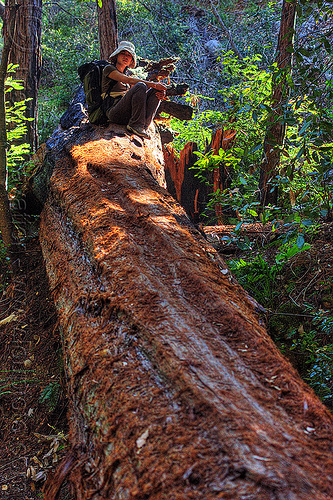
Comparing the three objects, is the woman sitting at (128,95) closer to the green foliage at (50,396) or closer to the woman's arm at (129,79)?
the woman's arm at (129,79)

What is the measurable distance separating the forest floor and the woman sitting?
81.6 inches

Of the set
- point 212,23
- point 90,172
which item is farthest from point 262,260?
point 212,23

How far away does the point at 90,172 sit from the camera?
12.0ft

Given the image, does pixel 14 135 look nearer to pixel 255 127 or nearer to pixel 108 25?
pixel 255 127

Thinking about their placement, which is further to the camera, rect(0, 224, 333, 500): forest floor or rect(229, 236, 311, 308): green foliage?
rect(229, 236, 311, 308): green foliage

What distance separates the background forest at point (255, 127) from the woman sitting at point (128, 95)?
3.59ft

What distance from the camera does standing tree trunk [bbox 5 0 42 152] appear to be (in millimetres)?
6836

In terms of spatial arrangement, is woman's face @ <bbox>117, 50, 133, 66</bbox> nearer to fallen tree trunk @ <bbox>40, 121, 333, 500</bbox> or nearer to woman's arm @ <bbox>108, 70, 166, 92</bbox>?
woman's arm @ <bbox>108, 70, 166, 92</bbox>

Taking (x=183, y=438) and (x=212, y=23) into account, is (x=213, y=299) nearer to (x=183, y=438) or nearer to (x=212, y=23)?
(x=183, y=438)

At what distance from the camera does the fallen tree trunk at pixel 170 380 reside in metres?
1.17

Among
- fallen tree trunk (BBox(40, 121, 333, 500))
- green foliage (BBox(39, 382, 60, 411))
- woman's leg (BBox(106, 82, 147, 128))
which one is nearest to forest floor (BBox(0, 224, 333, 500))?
green foliage (BBox(39, 382, 60, 411))

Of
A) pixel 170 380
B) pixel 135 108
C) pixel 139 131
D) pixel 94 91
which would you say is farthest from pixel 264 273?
pixel 94 91

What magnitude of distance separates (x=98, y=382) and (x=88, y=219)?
152 cm

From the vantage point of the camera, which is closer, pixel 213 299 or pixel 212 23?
pixel 213 299
